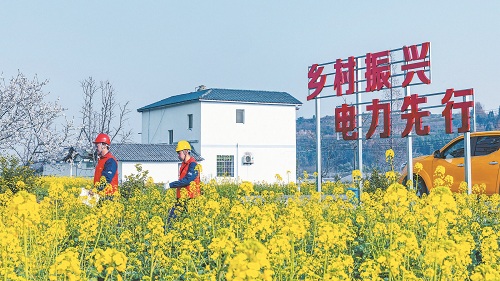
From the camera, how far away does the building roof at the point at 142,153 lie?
37031 millimetres

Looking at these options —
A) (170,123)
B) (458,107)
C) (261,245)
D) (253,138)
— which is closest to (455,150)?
(458,107)

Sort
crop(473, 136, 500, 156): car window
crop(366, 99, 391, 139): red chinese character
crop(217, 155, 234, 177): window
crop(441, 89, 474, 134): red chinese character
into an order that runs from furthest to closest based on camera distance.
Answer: crop(217, 155, 234, 177): window < crop(366, 99, 391, 139): red chinese character < crop(441, 89, 474, 134): red chinese character < crop(473, 136, 500, 156): car window

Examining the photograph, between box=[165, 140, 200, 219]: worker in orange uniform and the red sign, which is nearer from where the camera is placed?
box=[165, 140, 200, 219]: worker in orange uniform

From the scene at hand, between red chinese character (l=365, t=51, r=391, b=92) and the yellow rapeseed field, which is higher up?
red chinese character (l=365, t=51, r=391, b=92)

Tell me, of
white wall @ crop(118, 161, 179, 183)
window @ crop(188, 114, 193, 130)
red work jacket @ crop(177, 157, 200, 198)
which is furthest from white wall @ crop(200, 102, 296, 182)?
red work jacket @ crop(177, 157, 200, 198)

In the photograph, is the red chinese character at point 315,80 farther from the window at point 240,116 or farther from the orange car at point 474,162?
the window at point 240,116

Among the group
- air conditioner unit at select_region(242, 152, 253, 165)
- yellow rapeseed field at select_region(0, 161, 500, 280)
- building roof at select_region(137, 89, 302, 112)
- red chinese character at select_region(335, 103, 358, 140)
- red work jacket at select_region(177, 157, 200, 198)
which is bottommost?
yellow rapeseed field at select_region(0, 161, 500, 280)

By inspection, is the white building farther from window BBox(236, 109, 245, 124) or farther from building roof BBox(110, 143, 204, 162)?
window BBox(236, 109, 245, 124)

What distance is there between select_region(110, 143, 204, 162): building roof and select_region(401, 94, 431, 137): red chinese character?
2216 cm

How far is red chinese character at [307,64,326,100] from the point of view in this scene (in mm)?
18953

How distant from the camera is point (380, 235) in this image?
719cm

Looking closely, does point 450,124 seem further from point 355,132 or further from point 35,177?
point 35,177

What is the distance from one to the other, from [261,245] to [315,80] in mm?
16650

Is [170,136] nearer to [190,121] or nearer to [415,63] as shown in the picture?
[190,121]
